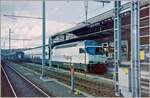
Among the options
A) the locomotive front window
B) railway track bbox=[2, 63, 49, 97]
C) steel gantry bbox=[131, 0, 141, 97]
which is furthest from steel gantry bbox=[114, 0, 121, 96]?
the locomotive front window

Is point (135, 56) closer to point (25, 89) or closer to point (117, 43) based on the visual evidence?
point (117, 43)

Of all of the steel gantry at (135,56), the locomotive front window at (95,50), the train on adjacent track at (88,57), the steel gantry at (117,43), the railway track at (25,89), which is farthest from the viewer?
the locomotive front window at (95,50)

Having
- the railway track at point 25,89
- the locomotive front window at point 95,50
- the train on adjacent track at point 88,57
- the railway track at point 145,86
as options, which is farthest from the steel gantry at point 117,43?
the locomotive front window at point 95,50

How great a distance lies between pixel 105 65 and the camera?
3069 cm

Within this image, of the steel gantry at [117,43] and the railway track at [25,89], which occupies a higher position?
the steel gantry at [117,43]

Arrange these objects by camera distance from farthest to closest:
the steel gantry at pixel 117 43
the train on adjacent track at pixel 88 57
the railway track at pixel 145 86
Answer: the train on adjacent track at pixel 88 57 < the steel gantry at pixel 117 43 < the railway track at pixel 145 86

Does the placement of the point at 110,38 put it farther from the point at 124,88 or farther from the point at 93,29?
the point at 124,88

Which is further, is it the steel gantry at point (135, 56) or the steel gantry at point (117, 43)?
the steel gantry at point (117, 43)

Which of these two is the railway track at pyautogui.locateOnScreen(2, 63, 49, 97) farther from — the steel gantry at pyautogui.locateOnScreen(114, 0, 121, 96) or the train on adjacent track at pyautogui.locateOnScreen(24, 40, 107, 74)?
the train on adjacent track at pyautogui.locateOnScreen(24, 40, 107, 74)

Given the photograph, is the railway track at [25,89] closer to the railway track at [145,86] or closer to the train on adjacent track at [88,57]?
the railway track at [145,86]

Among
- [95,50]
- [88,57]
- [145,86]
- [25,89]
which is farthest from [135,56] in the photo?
[95,50]

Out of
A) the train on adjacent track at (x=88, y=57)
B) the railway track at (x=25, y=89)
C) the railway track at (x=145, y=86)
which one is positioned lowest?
the railway track at (x=25, y=89)

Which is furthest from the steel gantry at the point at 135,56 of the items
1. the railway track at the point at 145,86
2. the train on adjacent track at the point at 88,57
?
the train on adjacent track at the point at 88,57

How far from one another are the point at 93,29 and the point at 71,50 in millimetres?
5463
